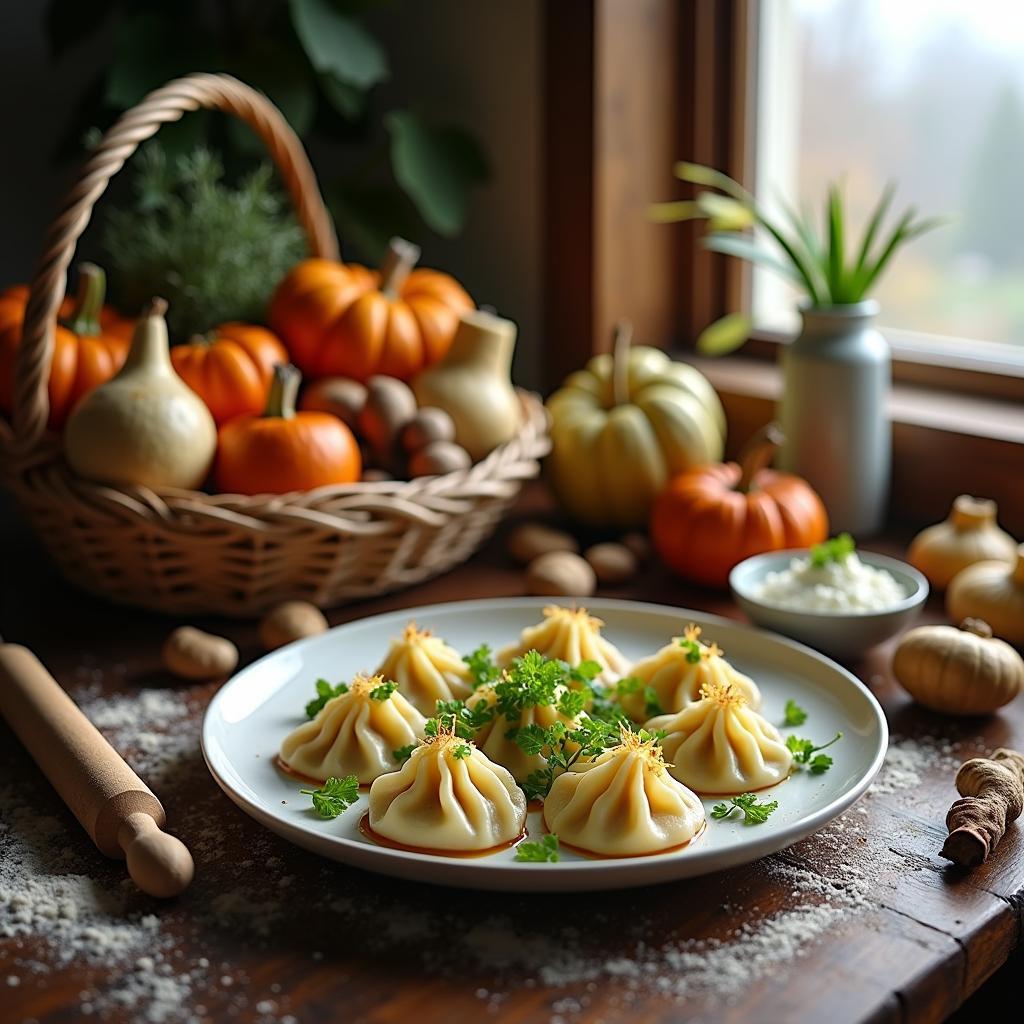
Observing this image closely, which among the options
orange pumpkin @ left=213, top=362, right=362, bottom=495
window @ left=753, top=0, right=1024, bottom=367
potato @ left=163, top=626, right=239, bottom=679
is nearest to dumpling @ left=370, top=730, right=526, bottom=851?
potato @ left=163, top=626, right=239, bottom=679

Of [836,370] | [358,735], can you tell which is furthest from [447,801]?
[836,370]

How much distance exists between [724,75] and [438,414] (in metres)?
0.78

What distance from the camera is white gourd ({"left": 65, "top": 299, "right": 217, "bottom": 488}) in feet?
4.21

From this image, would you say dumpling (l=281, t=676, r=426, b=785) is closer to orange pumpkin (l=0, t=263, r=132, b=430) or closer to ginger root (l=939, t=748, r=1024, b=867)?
ginger root (l=939, t=748, r=1024, b=867)

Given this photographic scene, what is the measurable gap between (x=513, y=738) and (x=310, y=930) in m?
0.22

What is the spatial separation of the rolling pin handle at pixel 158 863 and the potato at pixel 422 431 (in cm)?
63

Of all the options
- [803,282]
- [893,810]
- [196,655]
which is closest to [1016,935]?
[893,810]

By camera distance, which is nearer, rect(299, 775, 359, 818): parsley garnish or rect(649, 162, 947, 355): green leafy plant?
rect(299, 775, 359, 818): parsley garnish

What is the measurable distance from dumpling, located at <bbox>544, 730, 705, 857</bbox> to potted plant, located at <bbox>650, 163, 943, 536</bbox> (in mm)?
744

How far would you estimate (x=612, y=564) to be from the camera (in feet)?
4.90

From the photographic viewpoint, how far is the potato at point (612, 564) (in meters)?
1.49

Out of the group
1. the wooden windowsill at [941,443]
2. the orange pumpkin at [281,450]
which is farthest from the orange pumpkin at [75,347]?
the wooden windowsill at [941,443]

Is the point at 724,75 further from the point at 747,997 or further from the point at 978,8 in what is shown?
the point at 747,997

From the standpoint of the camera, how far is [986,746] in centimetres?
110
